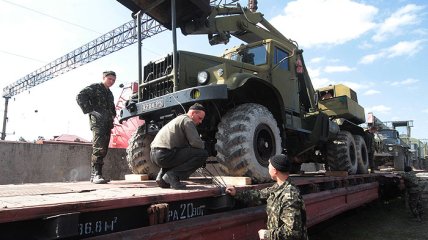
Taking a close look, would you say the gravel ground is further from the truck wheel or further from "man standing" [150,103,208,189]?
"man standing" [150,103,208,189]

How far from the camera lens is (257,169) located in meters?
4.68

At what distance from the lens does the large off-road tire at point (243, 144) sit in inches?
181

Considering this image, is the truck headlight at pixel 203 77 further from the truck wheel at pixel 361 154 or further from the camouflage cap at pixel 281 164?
the truck wheel at pixel 361 154

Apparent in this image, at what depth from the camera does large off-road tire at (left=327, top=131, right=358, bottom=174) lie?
8.49 m

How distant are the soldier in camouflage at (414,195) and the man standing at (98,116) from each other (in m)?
7.72

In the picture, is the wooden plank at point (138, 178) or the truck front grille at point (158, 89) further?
the truck front grille at point (158, 89)

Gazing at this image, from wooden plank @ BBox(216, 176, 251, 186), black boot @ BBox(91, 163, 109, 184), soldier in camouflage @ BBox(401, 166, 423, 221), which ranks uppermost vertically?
black boot @ BBox(91, 163, 109, 184)

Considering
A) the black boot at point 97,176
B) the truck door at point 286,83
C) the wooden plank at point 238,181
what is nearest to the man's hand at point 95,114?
the black boot at point 97,176

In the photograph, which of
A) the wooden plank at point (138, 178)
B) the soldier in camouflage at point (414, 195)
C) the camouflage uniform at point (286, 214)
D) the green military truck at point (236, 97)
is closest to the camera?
the camouflage uniform at point (286, 214)

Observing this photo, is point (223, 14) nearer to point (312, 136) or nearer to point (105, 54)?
point (312, 136)

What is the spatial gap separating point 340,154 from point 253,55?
3.30 metres

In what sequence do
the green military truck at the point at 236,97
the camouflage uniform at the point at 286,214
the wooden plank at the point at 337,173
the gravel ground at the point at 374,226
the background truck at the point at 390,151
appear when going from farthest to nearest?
1. the background truck at the point at 390,151
2. the wooden plank at the point at 337,173
3. the gravel ground at the point at 374,226
4. the green military truck at the point at 236,97
5. the camouflage uniform at the point at 286,214

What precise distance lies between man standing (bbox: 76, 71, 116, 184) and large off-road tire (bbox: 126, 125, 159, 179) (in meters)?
0.80

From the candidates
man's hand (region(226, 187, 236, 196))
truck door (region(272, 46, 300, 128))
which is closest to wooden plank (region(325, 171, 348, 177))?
truck door (region(272, 46, 300, 128))
